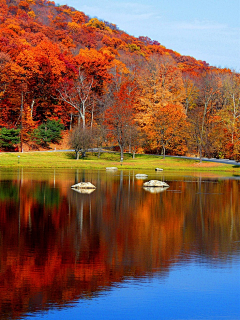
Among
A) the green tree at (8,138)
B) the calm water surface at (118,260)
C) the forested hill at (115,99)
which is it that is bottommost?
the calm water surface at (118,260)

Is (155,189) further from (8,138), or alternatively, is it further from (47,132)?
(47,132)

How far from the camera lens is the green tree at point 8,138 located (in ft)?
203

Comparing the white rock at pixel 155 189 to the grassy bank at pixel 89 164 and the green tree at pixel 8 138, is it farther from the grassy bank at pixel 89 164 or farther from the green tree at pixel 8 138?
the green tree at pixel 8 138

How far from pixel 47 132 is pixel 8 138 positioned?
7.45 metres

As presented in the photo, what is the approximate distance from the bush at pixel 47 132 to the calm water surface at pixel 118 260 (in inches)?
1812

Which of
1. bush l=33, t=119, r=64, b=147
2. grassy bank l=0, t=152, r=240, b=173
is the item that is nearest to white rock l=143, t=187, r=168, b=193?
grassy bank l=0, t=152, r=240, b=173

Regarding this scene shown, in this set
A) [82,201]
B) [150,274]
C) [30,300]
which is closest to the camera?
[30,300]

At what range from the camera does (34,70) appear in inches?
2623

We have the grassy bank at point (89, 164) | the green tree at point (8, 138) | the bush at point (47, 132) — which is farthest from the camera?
the bush at point (47, 132)

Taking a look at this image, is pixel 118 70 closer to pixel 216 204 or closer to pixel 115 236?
pixel 216 204

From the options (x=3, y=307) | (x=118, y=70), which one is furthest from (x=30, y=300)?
(x=118, y=70)

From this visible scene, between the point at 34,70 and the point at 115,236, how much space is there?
183 ft

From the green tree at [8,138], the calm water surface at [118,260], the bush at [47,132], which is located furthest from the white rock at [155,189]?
the bush at [47,132]

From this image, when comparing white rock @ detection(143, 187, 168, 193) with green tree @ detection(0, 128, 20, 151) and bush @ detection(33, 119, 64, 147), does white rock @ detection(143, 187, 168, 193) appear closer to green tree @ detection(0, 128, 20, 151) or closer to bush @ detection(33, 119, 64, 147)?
green tree @ detection(0, 128, 20, 151)
